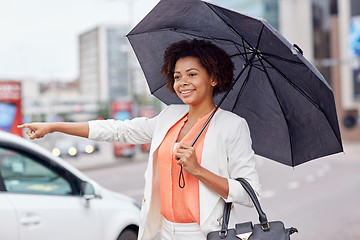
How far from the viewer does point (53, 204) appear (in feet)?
11.4

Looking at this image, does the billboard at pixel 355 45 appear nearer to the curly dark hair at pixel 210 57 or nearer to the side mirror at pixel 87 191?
the side mirror at pixel 87 191

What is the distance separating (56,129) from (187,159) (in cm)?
69

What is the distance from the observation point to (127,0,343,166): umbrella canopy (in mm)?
2297

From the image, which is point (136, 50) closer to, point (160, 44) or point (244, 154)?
point (160, 44)

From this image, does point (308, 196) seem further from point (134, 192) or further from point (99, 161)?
point (99, 161)

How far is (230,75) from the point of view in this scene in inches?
89.6

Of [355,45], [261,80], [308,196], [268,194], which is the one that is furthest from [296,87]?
[355,45]

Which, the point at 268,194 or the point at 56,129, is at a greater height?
the point at 56,129

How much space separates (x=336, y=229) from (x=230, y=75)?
5.88 meters

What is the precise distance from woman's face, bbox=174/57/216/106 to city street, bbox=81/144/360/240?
5.21ft

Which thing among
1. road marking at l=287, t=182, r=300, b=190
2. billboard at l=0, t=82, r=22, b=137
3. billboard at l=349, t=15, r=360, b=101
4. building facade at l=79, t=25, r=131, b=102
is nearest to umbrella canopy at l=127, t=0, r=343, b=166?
road marking at l=287, t=182, r=300, b=190

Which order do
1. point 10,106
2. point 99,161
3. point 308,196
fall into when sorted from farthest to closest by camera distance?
point 99,161 < point 10,106 < point 308,196

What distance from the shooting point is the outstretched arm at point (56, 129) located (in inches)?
88.8

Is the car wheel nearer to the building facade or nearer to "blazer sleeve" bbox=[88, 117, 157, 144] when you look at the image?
"blazer sleeve" bbox=[88, 117, 157, 144]
